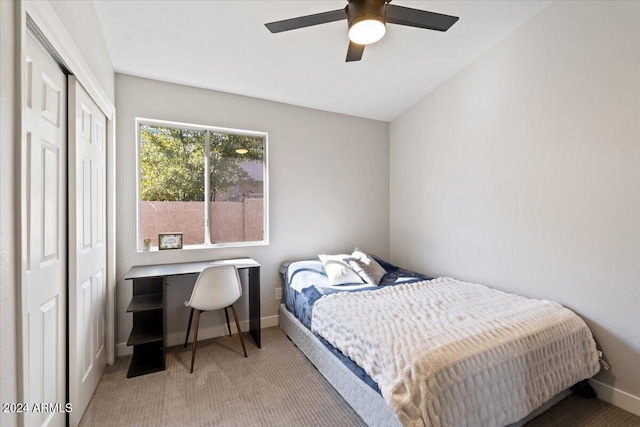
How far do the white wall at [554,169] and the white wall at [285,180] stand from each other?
894 millimetres

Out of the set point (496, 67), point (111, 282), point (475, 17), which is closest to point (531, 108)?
point (496, 67)

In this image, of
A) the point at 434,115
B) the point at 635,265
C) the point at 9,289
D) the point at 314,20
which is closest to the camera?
the point at 9,289

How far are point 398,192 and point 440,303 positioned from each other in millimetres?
1937

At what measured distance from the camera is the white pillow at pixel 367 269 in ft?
9.52

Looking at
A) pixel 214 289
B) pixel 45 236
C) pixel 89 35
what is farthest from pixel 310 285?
pixel 89 35

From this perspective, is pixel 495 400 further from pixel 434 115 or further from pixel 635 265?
pixel 434 115

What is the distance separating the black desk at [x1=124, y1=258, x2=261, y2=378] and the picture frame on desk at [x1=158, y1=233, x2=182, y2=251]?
18cm

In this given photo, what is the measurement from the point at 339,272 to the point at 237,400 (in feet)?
4.43

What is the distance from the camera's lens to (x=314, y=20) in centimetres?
161

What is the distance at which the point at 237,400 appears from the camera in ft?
6.54

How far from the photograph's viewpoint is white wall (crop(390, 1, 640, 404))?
1.90m

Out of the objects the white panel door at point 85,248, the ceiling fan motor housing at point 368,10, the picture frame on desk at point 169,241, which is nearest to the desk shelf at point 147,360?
the white panel door at point 85,248

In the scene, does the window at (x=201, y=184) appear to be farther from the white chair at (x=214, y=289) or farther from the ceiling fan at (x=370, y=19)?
the ceiling fan at (x=370, y=19)

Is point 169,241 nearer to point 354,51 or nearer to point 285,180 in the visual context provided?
point 285,180
